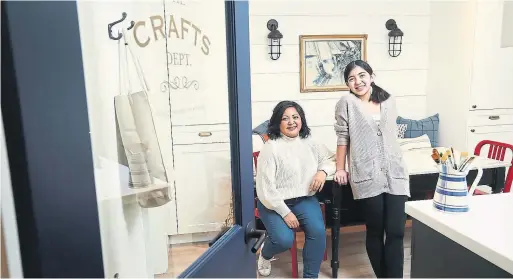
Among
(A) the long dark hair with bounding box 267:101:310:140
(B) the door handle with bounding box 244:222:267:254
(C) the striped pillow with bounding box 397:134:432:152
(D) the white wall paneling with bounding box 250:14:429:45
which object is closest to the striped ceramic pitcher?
(B) the door handle with bounding box 244:222:267:254

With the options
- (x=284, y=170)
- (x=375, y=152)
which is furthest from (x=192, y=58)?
(x=375, y=152)

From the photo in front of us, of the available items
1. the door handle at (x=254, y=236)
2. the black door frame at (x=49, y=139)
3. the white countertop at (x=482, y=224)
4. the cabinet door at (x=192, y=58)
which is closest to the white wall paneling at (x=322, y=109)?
the cabinet door at (x=192, y=58)

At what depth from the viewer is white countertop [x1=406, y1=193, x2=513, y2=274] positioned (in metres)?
1.14

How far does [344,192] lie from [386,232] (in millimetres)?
513

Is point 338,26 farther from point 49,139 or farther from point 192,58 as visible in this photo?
point 49,139

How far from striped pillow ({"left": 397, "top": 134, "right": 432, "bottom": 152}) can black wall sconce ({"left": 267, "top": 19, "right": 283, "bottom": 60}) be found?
1.35 m

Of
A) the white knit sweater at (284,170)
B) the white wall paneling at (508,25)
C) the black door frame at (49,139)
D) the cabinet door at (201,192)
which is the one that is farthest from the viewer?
the white knit sweater at (284,170)

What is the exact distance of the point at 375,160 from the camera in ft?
6.74

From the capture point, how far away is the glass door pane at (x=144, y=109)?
2.97 ft

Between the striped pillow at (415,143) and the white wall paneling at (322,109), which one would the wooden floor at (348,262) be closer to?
the striped pillow at (415,143)

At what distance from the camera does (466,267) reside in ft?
4.25

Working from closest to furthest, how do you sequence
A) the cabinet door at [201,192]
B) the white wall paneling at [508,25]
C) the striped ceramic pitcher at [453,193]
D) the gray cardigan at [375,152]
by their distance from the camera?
the striped ceramic pitcher at [453,193], the cabinet door at [201,192], the white wall paneling at [508,25], the gray cardigan at [375,152]

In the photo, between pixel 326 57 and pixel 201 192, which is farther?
pixel 326 57

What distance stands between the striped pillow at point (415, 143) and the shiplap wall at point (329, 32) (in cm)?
46
